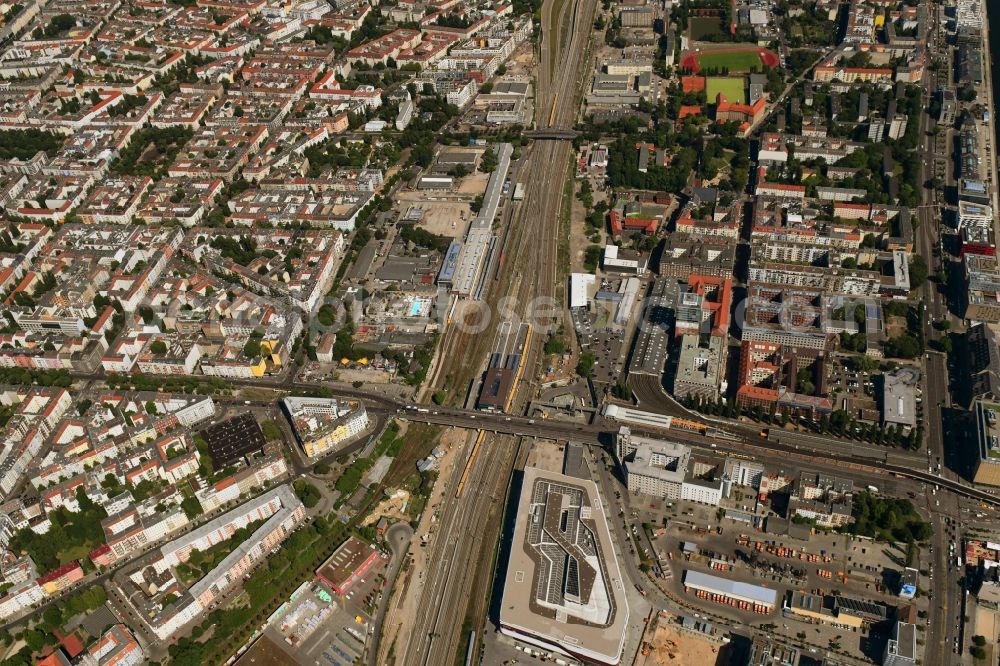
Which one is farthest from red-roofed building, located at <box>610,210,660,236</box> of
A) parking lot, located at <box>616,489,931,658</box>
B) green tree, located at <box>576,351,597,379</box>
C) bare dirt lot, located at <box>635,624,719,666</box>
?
bare dirt lot, located at <box>635,624,719,666</box>

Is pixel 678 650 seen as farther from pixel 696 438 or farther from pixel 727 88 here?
pixel 727 88

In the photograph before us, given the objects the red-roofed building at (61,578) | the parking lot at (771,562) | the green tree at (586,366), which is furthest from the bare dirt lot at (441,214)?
the red-roofed building at (61,578)

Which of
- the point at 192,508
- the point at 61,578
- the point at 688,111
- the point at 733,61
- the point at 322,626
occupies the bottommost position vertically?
the point at 61,578

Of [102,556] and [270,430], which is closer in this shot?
[102,556]

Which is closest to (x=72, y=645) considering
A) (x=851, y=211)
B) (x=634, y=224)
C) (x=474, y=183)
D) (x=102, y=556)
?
(x=102, y=556)

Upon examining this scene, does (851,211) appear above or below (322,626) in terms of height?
above

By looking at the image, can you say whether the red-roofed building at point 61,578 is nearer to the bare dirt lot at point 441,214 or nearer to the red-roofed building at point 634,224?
the bare dirt lot at point 441,214

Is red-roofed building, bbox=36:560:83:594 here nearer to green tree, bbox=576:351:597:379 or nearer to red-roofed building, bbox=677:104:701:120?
green tree, bbox=576:351:597:379

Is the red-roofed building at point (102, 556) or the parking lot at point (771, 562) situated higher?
the parking lot at point (771, 562)
